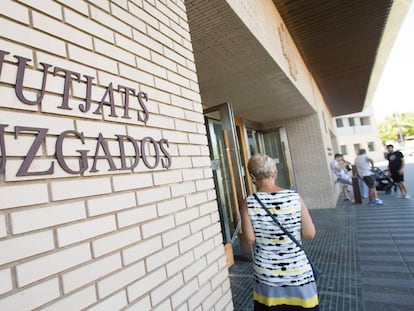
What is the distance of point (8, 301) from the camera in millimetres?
1032

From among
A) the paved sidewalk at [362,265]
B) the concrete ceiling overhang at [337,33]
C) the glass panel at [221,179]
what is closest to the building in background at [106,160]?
the paved sidewalk at [362,265]

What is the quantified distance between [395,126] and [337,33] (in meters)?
62.2

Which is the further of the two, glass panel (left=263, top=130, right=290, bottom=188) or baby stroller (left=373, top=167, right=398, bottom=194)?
baby stroller (left=373, top=167, right=398, bottom=194)

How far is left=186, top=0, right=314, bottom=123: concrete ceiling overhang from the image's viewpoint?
321 cm

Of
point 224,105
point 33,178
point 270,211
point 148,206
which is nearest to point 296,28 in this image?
point 224,105

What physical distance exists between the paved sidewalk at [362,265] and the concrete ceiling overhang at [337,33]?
4.50m

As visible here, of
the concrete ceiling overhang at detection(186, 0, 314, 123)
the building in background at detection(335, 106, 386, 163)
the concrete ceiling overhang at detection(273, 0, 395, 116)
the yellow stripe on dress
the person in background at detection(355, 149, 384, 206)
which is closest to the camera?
the yellow stripe on dress

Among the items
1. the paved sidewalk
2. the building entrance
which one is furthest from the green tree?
the building entrance

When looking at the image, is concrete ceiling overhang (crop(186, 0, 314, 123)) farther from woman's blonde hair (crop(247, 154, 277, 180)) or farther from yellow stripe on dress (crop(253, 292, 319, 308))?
yellow stripe on dress (crop(253, 292, 319, 308))

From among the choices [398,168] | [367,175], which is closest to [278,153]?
[367,175]

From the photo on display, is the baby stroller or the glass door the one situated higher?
the glass door

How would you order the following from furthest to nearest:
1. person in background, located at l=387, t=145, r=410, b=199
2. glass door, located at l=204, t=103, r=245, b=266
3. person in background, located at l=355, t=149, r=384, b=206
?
person in background, located at l=387, t=145, r=410, b=199, person in background, located at l=355, t=149, r=384, b=206, glass door, located at l=204, t=103, r=245, b=266

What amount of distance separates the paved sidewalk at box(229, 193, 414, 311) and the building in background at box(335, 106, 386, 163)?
1365 inches

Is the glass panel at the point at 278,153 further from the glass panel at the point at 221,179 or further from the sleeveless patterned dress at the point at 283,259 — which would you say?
the sleeveless patterned dress at the point at 283,259
